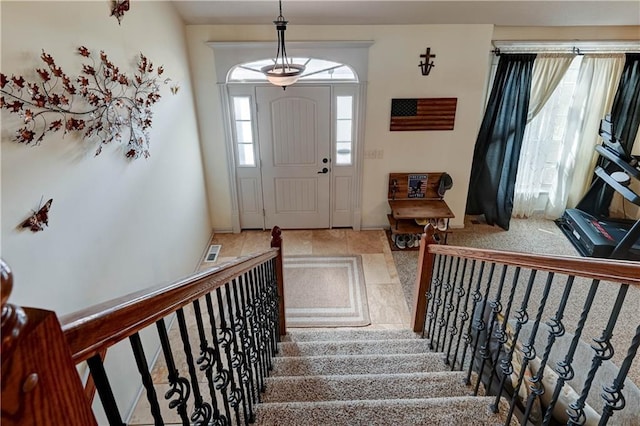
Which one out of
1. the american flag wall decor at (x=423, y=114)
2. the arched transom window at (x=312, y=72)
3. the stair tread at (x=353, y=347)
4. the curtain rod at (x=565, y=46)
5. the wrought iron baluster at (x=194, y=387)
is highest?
the curtain rod at (x=565, y=46)

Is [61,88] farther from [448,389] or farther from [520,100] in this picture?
[520,100]

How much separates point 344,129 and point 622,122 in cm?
360

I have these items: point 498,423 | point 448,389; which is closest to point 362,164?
point 448,389

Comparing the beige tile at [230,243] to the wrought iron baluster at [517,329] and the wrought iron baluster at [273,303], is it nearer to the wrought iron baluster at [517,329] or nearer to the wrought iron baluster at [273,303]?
the wrought iron baluster at [273,303]

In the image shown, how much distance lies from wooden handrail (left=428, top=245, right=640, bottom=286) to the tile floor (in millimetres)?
2417

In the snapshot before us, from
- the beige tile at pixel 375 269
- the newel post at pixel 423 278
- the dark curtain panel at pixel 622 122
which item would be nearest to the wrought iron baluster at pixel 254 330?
the newel post at pixel 423 278

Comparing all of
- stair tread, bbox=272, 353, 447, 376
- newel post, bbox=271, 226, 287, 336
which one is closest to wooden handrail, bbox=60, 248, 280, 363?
stair tread, bbox=272, 353, 447, 376

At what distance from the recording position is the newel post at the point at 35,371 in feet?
1.43

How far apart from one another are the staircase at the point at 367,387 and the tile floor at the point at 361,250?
2.96 ft

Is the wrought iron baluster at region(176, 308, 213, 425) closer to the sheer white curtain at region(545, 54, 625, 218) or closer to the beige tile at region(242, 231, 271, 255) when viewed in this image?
the beige tile at region(242, 231, 271, 255)

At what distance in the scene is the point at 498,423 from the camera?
64.1 inches

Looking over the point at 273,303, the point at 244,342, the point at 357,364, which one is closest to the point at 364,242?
the point at 273,303

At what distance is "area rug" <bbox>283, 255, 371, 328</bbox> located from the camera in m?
3.86

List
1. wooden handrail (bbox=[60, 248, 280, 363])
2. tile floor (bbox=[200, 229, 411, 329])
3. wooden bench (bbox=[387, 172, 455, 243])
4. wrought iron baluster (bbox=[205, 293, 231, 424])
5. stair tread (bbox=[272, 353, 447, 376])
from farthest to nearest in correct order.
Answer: wooden bench (bbox=[387, 172, 455, 243])
tile floor (bbox=[200, 229, 411, 329])
stair tread (bbox=[272, 353, 447, 376])
wrought iron baluster (bbox=[205, 293, 231, 424])
wooden handrail (bbox=[60, 248, 280, 363])
